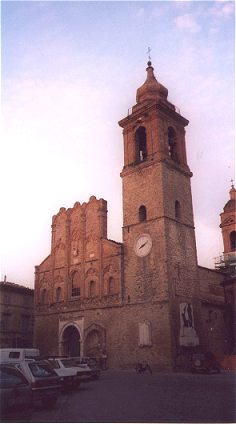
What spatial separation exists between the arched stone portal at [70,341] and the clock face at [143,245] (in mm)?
8450

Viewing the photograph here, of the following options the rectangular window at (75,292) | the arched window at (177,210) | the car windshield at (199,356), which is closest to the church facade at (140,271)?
the rectangular window at (75,292)

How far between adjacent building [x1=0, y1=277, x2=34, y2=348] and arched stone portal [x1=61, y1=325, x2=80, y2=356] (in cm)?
764

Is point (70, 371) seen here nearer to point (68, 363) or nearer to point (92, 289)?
point (68, 363)

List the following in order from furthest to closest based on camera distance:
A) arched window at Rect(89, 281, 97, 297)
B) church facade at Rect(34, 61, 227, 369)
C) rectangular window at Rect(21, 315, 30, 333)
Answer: rectangular window at Rect(21, 315, 30, 333)
arched window at Rect(89, 281, 97, 297)
church facade at Rect(34, 61, 227, 369)

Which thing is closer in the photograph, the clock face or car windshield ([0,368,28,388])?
car windshield ([0,368,28,388])

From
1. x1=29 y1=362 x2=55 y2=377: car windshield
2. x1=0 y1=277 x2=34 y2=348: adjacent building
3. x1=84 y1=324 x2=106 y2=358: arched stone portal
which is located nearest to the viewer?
x1=29 y1=362 x2=55 y2=377: car windshield

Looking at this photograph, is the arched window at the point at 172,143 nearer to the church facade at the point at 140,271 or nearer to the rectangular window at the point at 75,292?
the church facade at the point at 140,271

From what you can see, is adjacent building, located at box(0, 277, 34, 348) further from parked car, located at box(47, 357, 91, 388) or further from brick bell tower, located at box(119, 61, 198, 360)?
parked car, located at box(47, 357, 91, 388)

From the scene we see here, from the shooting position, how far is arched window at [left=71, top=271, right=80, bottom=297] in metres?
Result: 33.7

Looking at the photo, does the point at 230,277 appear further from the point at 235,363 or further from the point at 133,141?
the point at 133,141

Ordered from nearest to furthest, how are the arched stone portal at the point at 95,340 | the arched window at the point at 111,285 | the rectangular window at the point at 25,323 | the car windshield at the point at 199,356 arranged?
the car windshield at the point at 199,356
the arched stone portal at the point at 95,340
the arched window at the point at 111,285
the rectangular window at the point at 25,323

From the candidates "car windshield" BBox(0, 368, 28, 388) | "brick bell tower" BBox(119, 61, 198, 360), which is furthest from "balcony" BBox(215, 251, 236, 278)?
"car windshield" BBox(0, 368, 28, 388)

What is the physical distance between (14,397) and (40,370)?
2960mm

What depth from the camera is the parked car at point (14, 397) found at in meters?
9.77
